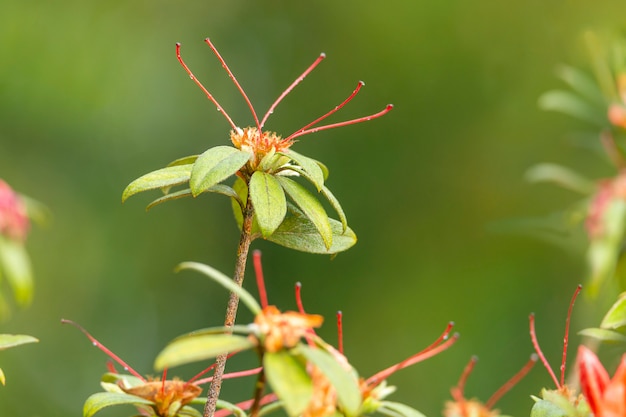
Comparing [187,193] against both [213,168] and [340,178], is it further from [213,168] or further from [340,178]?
→ [340,178]

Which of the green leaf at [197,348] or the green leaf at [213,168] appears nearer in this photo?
the green leaf at [197,348]

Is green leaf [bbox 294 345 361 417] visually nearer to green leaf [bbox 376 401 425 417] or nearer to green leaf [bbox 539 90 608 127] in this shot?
green leaf [bbox 376 401 425 417]

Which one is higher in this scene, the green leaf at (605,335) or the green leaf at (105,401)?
the green leaf at (105,401)

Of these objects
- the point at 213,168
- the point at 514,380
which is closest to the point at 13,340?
the point at 213,168

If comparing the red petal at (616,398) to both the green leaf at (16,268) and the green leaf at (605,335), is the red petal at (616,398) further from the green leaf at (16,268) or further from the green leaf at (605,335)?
the green leaf at (16,268)

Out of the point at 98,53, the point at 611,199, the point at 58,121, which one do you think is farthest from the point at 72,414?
the point at 611,199

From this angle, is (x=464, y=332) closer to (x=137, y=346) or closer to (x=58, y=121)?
(x=137, y=346)

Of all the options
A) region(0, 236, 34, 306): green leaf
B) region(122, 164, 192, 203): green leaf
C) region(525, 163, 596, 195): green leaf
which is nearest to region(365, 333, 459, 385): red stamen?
region(122, 164, 192, 203): green leaf

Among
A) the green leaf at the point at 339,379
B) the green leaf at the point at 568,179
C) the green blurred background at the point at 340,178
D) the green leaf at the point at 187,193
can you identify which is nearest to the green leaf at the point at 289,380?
the green leaf at the point at 339,379
